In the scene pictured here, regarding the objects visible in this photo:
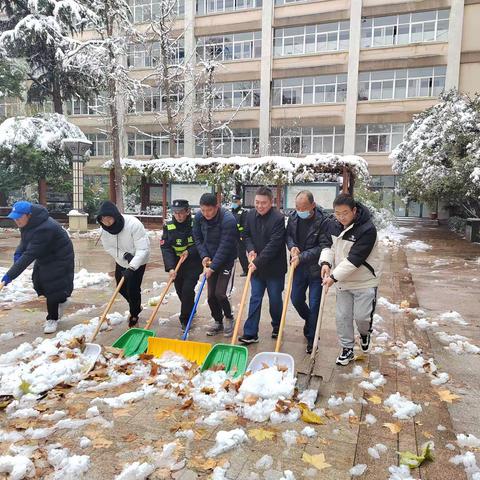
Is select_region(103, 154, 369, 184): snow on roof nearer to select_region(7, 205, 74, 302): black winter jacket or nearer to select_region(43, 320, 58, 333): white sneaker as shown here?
select_region(7, 205, 74, 302): black winter jacket

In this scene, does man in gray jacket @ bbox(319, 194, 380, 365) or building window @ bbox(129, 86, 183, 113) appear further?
building window @ bbox(129, 86, 183, 113)

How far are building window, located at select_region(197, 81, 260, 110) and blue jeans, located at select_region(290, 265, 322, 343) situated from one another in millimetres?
29701

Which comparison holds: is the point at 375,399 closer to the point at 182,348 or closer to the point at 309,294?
the point at 309,294

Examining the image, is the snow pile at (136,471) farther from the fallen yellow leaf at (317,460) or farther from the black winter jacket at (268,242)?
the black winter jacket at (268,242)

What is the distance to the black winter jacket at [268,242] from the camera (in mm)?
4508

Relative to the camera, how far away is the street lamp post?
51.4 feet

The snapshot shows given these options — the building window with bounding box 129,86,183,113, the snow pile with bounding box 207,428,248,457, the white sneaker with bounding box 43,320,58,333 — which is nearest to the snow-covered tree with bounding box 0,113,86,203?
the building window with bounding box 129,86,183,113

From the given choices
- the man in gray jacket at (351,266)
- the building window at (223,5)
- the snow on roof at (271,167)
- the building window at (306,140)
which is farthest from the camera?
the building window at (223,5)

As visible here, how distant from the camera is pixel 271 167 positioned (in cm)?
1573

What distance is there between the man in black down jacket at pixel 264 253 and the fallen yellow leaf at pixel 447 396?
181 centimetres

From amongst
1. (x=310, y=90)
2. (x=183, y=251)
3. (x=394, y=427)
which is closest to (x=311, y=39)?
(x=310, y=90)

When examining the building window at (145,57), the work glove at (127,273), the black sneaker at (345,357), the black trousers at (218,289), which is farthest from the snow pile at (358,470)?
the building window at (145,57)

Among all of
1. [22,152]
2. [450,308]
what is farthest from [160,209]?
[450,308]

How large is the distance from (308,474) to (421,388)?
1.70 metres
